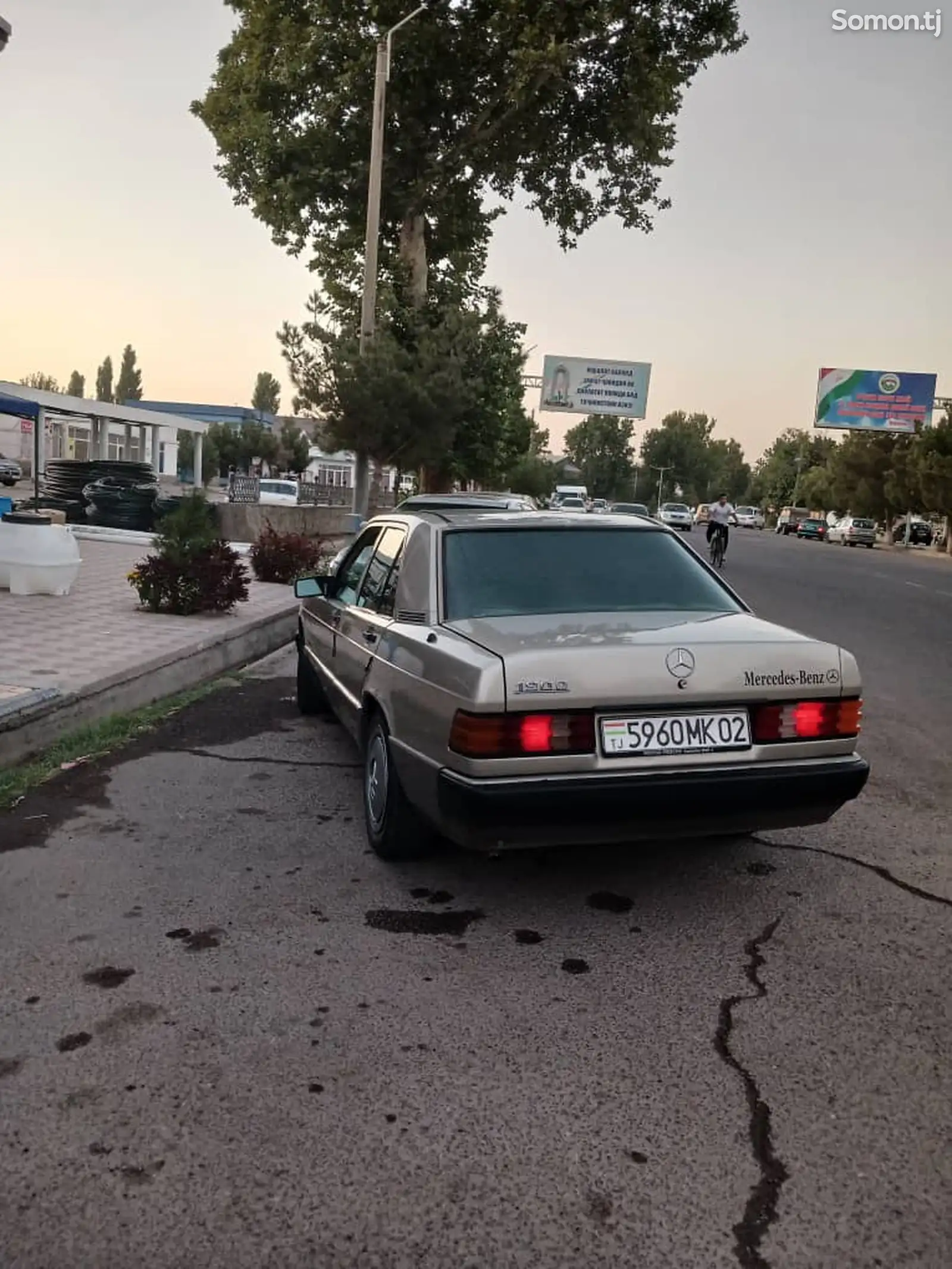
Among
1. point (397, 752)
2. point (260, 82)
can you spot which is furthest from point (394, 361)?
point (397, 752)

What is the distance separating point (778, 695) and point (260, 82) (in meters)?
26.4

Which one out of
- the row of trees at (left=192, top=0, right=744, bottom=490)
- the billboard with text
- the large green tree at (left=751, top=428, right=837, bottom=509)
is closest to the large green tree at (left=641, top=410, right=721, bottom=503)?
the large green tree at (left=751, top=428, right=837, bottom=509)

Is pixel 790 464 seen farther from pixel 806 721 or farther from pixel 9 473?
pixel 806 721

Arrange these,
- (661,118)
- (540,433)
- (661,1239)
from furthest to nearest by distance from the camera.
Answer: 1. (540,433)
2. (661,118)
3. (661,1239)

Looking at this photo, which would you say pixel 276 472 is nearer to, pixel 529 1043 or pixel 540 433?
pixel 540 433

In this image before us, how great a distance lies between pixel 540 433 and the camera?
10144 cm

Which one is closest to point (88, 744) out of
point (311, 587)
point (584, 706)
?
point (311, 587)

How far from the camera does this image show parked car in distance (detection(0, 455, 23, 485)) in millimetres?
44797

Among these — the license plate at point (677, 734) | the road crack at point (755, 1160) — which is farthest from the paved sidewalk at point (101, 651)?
the road crack at point (755, 1160)

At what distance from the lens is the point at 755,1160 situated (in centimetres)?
236

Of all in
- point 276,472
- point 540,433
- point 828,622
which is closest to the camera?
point 828,622

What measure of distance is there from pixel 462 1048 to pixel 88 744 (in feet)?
12.6

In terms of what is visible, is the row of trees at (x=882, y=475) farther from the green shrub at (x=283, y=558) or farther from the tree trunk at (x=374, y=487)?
the green shrub at (x=283, y=558)

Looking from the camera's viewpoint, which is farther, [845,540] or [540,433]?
[540,433]
